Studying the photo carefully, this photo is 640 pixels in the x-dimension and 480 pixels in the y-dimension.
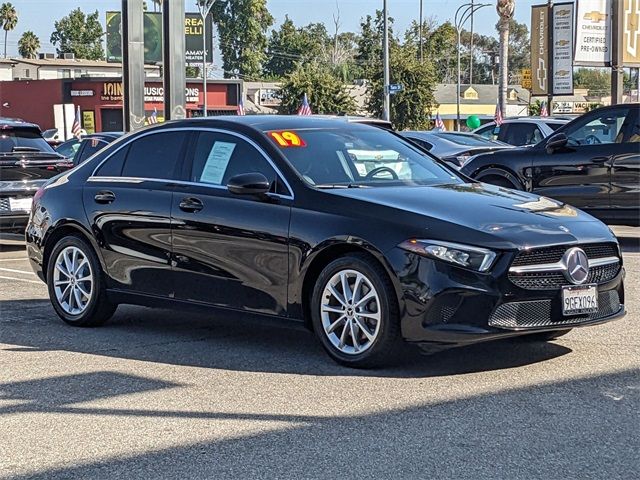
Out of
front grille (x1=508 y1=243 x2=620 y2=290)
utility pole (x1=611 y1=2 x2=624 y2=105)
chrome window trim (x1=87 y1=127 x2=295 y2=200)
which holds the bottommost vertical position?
front grille (x1=508 y1=243 x2=620 y2=290)

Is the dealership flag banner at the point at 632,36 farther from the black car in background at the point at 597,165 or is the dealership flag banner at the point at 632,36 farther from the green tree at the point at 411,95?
the green tree at the point at 411,95

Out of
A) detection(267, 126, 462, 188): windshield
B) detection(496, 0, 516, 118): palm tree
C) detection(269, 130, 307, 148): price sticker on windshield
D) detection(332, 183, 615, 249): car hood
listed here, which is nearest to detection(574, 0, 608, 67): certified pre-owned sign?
detection(496, 0, 516, 118): palm tree

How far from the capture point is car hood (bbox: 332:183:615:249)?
20.7 feet

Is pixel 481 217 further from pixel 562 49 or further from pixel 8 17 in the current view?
pixel 8 17

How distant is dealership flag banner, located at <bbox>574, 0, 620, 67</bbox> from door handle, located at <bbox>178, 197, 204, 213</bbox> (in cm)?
2650

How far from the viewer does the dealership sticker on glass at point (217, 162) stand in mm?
7617

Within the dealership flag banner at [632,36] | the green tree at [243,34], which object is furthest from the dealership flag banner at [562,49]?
the green tree at [243,34]

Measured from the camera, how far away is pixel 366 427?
539 centimetres

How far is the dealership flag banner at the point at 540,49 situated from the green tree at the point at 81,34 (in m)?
89.8

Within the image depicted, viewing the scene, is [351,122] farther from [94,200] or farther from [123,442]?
[123,442]

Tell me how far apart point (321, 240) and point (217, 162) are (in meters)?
1.33

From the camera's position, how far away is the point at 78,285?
27.8 ft

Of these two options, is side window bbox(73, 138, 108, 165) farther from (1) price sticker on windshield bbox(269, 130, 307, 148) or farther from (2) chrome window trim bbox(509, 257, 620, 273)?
(2) chrome window trim bbox(509, 257, 620, 273)

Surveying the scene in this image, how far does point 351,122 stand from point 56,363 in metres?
2.89
